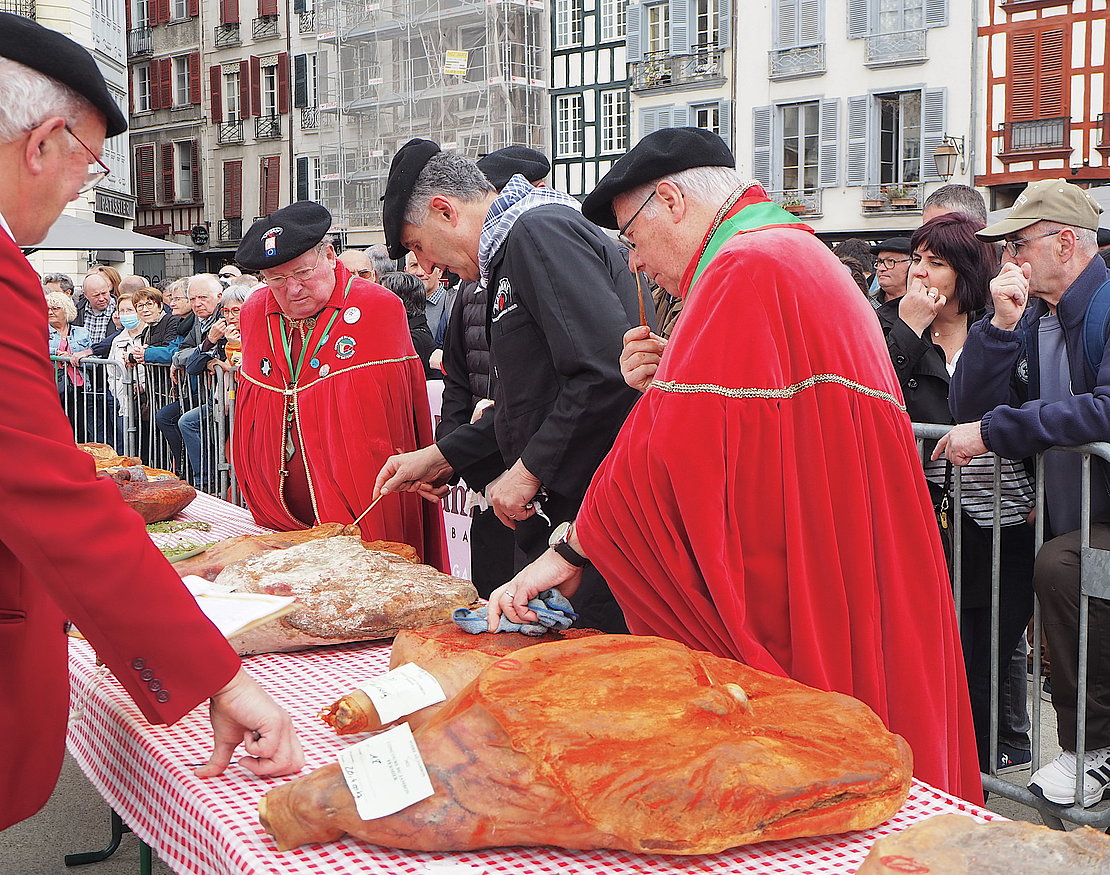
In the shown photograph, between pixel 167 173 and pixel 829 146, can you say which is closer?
pixel 829 146

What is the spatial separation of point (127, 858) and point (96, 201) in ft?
112

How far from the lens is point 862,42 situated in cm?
2780

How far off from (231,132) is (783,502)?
46.0 meters

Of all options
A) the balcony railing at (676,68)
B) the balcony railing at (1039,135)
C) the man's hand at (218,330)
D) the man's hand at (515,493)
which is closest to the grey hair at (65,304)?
the man's hand at (218,330)

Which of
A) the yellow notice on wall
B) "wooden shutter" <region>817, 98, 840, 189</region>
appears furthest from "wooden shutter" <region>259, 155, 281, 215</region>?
"wooden shutter" <region>817, 98, 840, 189</region>

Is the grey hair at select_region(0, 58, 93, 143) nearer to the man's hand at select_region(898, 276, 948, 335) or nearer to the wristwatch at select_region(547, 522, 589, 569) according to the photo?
the wristwatch at select_region(547, 522, 589, 569)

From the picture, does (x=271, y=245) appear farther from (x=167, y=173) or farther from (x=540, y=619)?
(x=167, y=173)

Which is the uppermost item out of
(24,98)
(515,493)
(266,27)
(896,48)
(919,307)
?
(266,27)

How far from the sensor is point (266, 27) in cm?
4372

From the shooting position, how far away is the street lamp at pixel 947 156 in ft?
76.0

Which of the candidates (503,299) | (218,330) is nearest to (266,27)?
(218,330)

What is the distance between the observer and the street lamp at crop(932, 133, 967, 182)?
23172 millimetres

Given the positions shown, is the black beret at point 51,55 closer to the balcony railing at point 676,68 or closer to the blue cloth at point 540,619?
the blue cloth at point 540,619

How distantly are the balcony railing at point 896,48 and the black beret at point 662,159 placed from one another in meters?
26.1
